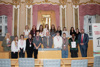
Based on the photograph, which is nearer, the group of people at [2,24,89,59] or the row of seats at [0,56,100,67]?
the row of seats at [0,56,100,67]

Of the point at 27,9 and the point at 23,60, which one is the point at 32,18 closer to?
the point at 27,9

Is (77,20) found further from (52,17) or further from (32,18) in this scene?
(32,18)

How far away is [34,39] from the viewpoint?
5.39 meters

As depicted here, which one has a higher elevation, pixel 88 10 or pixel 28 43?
pixel 88 10

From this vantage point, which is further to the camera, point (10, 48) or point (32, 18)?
point (32, 18)

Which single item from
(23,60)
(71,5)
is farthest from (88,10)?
(23,60)

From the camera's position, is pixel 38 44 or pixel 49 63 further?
pixel 38 44

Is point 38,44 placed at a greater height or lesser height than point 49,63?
greater

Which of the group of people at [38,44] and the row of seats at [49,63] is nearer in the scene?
the row of seats at [49,63]

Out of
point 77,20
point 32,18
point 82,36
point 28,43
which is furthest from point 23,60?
point 77,20

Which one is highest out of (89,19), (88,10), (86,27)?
(88,10)

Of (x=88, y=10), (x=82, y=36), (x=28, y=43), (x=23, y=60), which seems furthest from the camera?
(x=88, y=10)

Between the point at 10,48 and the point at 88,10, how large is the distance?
5.77 metres

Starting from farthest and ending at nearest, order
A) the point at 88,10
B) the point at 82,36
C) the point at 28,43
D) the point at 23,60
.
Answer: the point at 88,10 → the point at 82,36 → the point at 28,43 → the point at 23,60
